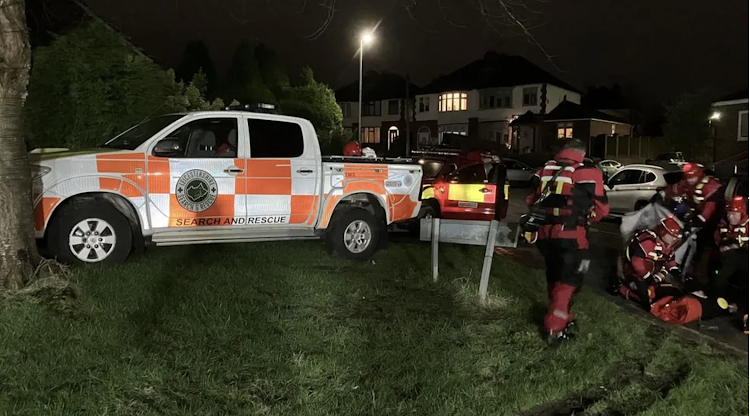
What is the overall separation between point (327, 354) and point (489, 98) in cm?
4550

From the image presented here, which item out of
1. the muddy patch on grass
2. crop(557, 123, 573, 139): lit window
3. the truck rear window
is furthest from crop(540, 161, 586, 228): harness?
crop(557, 123, 573, 139): lit window

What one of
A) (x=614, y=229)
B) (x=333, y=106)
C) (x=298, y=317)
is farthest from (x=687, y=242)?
(x=333, y=106)

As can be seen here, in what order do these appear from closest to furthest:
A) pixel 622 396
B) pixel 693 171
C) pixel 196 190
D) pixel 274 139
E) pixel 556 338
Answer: pixel 622 396, pixel 556 338, pixel 196 190, pixel 693 171, pixel 274 139

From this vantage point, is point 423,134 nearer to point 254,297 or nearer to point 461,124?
point 461,124

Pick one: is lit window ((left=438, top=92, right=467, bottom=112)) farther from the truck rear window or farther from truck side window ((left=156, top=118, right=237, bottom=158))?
truck side window ((left=156, top=118, right=237, bottom=158))

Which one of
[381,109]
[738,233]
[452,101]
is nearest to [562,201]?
[738,233]

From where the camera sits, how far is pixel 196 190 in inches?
273

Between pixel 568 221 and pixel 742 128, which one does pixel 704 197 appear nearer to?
pixel 568 221

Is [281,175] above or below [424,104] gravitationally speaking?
below

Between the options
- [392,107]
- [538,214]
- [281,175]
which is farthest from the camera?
[392,107]

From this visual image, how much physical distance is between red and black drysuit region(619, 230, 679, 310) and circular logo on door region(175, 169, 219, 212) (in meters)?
4.53

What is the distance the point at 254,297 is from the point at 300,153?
2.37m

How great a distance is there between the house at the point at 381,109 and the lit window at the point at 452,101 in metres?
3.16

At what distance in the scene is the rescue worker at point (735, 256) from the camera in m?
6.01
